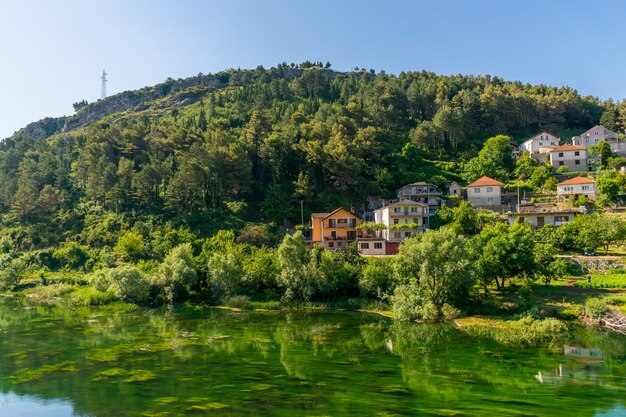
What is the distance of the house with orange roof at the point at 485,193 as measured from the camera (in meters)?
65.5

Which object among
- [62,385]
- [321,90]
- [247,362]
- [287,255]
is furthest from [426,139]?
[62,385]

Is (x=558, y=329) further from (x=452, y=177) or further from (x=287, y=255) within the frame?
(x=452, y=177)

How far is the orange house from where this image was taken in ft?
187

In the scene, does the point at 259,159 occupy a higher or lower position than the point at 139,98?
lower

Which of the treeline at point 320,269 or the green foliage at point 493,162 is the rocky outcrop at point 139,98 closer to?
the green foliage at point 493,162

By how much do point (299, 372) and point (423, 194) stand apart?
1901 inches

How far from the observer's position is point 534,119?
4063 inches

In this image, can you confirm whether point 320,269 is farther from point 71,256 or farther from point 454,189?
point 71,256

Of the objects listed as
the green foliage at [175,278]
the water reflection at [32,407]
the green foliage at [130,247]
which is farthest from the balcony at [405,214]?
the water reflection at [32,407]

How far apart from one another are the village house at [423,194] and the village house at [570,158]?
84.5 feet

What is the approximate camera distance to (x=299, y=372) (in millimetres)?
22984

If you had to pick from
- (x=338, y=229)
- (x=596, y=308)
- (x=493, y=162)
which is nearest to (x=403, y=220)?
(x=338, y=229)

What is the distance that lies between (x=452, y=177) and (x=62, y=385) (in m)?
68.8

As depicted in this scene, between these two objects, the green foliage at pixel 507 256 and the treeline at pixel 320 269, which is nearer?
the treeline at pixel 320 269
